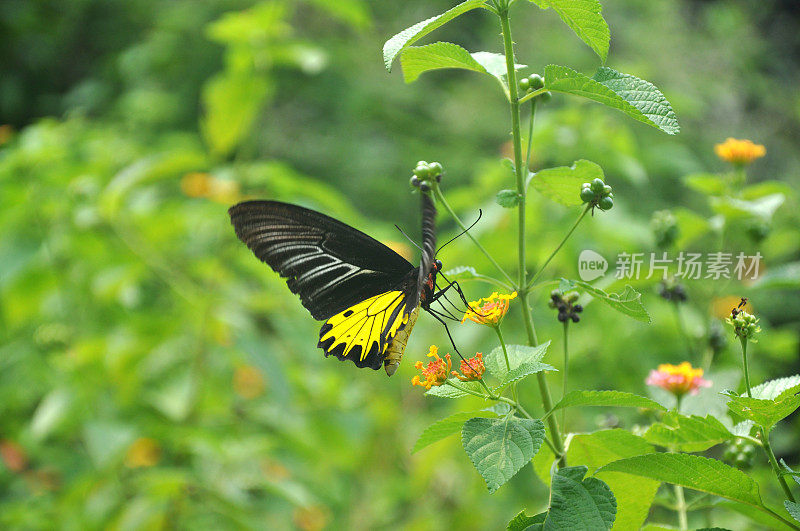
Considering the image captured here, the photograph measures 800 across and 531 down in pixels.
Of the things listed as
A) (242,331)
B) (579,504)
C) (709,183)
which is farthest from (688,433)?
(242,331)

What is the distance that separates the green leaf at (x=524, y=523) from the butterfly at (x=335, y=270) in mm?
235

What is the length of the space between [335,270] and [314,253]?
0.03 meters

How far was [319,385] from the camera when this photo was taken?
207cm

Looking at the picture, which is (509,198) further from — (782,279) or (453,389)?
(782,279)

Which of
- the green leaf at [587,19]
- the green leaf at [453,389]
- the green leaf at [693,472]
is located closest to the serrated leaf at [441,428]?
the green leaf at [453,389]

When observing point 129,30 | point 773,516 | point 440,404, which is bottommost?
point 773,516

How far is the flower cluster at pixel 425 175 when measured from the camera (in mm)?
685

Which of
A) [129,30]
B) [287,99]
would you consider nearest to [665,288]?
[287,99]

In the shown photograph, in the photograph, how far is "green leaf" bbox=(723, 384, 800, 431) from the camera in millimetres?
582

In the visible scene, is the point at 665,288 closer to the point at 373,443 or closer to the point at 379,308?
the point at 379,308

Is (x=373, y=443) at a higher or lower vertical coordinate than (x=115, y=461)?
higher

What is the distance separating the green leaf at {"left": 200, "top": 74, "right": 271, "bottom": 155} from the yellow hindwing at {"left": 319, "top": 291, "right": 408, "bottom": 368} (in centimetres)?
113

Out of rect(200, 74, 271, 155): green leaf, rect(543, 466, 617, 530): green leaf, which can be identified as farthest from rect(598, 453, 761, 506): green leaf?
rect(200, 74, 271, 155): green leaf

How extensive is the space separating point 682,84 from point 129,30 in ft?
10.8
